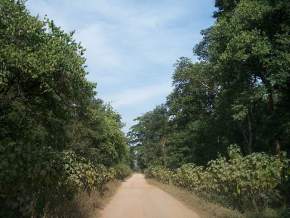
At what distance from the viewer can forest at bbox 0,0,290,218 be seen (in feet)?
37.0

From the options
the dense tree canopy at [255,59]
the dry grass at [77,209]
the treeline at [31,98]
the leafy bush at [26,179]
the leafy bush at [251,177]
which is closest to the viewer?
the leafy bush at [26,179]

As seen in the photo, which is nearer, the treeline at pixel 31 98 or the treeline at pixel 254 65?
the treeline at pixel 31 98

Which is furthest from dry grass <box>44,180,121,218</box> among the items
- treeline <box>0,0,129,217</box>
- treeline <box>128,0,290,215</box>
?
treeline <box>128,0,290,215</box>

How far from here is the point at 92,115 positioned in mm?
23672

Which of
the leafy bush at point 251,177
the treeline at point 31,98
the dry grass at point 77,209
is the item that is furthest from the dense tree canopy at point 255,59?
the treeline at point 31,98

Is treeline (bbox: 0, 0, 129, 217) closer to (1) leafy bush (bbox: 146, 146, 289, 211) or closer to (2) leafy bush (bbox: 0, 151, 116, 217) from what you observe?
(2) leafy bush (bbox: 0, 151, 116, 217)

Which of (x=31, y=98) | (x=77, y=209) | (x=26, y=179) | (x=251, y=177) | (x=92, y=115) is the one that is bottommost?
(x=77, y=209)

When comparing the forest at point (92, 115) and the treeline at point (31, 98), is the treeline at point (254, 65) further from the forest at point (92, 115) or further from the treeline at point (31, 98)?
the treeline at point (31, 98)

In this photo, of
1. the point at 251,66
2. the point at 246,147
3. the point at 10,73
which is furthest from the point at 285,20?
the point at 246,147

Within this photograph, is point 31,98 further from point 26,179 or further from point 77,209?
point 77,209

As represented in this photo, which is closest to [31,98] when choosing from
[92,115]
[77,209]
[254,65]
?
[77,209]

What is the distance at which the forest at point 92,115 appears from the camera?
1128 centimetres

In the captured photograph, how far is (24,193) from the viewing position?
1161cm

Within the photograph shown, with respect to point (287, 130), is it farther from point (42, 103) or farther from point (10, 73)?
point (10, 73)
